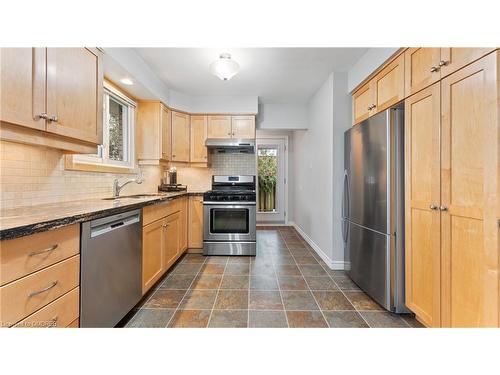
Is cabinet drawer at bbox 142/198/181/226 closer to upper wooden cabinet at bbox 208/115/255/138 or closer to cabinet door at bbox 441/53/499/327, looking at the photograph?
upper wooden cabinet at bbox 208/115/255/138

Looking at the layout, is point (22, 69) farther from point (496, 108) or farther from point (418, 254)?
point (418, 254)

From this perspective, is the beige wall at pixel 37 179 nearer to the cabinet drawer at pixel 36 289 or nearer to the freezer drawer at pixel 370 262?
the cabinet drawer at pixel 36 289

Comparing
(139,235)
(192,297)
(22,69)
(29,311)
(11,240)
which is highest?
(22,69)

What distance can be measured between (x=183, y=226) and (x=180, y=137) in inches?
55.5

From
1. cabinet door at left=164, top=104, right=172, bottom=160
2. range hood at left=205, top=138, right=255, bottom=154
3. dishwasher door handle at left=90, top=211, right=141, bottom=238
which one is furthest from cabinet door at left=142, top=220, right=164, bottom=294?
range hood at left=205, top=138, right=255, bottom=154

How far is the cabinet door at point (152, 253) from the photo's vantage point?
1966 mm

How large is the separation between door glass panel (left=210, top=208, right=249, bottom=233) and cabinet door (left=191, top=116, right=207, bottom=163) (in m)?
0.96

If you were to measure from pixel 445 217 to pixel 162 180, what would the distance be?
11.2ft

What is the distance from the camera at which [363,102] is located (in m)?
2.49

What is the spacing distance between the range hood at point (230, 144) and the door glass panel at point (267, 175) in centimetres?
191

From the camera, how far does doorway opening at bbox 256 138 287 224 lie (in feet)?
18.5

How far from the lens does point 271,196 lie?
571 centimetres
